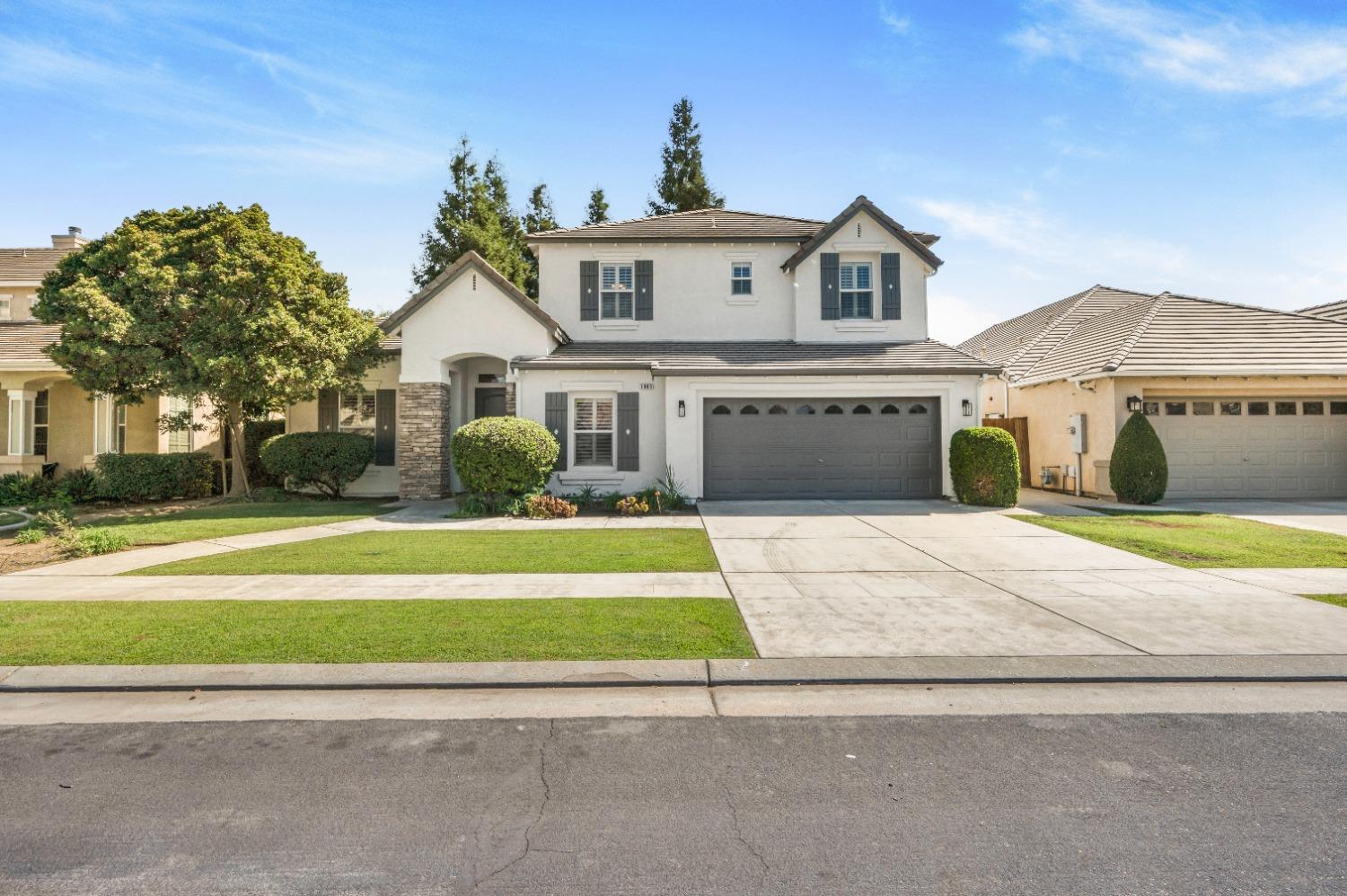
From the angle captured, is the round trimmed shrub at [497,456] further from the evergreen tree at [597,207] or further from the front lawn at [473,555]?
the evergreen tree at [597,207]

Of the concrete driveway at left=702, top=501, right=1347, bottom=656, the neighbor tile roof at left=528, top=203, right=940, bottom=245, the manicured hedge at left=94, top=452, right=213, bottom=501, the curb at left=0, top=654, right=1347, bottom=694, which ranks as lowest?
the curb at left=0, top=654, right=1347, bottom=694

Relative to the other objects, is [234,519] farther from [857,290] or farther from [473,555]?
[857,290]

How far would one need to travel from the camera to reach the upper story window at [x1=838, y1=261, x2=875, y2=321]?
17.7 metres

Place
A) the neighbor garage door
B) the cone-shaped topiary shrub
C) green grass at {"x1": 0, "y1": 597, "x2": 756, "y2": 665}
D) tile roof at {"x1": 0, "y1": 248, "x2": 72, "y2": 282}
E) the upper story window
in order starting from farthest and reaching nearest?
tile roof at {"x1": 0, "y1": 248, "x2": 72, "y2": 282}, the upper story window, the neighbor garage door, the cone-shaped topiary shrub, green grass at {"x1": 0, "y1": 597, "x2": 756, "y2": 665}

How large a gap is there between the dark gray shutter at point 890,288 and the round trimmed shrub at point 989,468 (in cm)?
381

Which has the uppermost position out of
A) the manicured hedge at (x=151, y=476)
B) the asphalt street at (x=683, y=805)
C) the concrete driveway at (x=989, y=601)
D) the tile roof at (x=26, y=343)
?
the tile roof at (x=26, y=343)

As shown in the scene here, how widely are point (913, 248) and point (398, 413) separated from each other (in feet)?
43.7

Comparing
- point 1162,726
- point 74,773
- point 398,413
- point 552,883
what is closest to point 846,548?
point 1162,726

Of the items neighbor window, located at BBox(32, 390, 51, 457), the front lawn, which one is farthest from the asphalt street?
neighbor window, located at BBox(32, 390, 51, 457)

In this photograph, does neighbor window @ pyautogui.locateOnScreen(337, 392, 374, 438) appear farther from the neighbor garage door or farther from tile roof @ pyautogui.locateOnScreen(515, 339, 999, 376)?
the neighbor garage door

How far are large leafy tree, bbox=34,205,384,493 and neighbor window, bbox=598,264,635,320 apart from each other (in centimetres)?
640

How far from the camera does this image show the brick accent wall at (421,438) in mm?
16547

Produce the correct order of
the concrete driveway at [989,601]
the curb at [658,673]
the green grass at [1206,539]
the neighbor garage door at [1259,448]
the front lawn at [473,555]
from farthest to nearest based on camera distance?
1. the neighbor garage door at [1259,448]
2. the green grass at [1206,539]
3. the front lawn at [473,555]
4. the concrete driveway at [989,601]
5. the curb at [658,673]

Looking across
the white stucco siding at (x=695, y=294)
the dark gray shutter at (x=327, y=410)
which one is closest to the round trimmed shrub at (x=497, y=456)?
the white stucco siding at (x=695, y=294)
